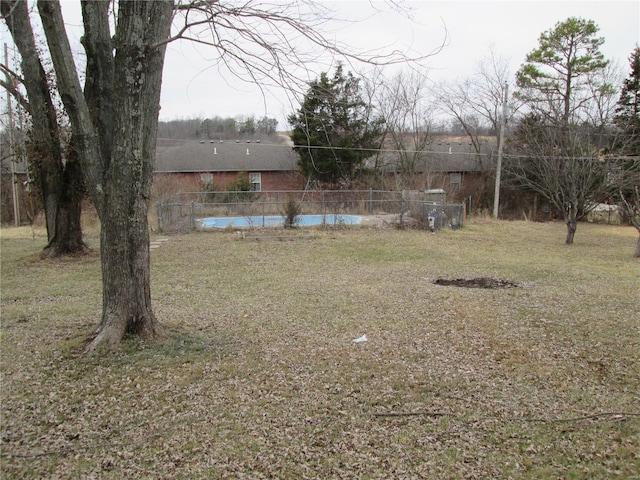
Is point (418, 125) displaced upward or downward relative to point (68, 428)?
upward

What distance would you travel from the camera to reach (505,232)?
654 inches

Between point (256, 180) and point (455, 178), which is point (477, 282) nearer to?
point (256, 180)

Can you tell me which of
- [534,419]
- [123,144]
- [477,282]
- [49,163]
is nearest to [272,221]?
[49,163]

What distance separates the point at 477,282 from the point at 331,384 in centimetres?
511

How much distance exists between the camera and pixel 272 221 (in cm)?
1781

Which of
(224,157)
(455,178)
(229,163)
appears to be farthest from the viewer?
(455,178)

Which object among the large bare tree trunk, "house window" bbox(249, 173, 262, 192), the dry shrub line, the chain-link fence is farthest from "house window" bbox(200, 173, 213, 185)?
the dry shrub line

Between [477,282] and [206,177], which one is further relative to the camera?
[206,177]

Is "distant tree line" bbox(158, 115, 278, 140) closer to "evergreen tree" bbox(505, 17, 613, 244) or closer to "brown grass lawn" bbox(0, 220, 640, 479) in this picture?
"evergreen tree" bbox(505, 17, 613, 244)

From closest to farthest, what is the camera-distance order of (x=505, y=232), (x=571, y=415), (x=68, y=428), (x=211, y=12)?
(x=68, y=428), (x=571, y=415), (x=211, y=12), (x=505, y=232)

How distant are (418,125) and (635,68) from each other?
11991 millimetres

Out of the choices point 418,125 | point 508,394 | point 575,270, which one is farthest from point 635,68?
point 508,394

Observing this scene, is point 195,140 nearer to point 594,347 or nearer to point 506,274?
point 506,274

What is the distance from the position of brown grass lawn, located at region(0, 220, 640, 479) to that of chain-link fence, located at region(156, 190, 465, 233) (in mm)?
9075
